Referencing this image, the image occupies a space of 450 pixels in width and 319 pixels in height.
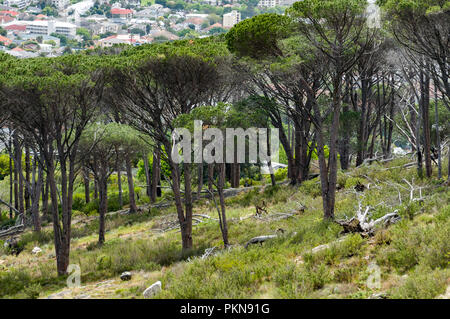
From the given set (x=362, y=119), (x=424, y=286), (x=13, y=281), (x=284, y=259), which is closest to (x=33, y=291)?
A: (x=13, y=281)

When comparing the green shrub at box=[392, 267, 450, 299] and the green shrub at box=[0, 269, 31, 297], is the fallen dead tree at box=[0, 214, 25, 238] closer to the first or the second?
the green shrub at box=[0, 269, 31, 297]

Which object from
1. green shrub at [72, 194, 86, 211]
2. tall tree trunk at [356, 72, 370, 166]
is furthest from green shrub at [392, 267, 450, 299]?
green shrub at [72, 194, 86, 211]

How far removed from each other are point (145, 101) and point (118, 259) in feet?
16.7

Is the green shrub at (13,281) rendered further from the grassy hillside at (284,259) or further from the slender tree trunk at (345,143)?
the slender tree trunk at (345,143)

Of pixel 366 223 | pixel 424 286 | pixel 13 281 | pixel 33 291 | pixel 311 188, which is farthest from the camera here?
pixel 311 188

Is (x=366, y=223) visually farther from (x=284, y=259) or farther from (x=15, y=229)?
(x=15, y=229)

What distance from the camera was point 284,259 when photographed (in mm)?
8992

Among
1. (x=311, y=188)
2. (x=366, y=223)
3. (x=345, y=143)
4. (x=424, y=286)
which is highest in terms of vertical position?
(x=345, y=143)

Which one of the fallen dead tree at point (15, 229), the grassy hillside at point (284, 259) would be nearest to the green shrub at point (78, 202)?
the fallen dead tree at point (15, 229)

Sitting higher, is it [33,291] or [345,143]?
[345,143]

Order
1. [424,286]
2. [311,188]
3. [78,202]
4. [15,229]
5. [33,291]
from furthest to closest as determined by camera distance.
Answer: [78,202]
[15,229]
[311,188]
[33,291]
[424,286]

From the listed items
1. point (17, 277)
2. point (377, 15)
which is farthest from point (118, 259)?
point (377, 15)

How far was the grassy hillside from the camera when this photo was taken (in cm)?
714

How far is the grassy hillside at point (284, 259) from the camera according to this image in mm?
7137
